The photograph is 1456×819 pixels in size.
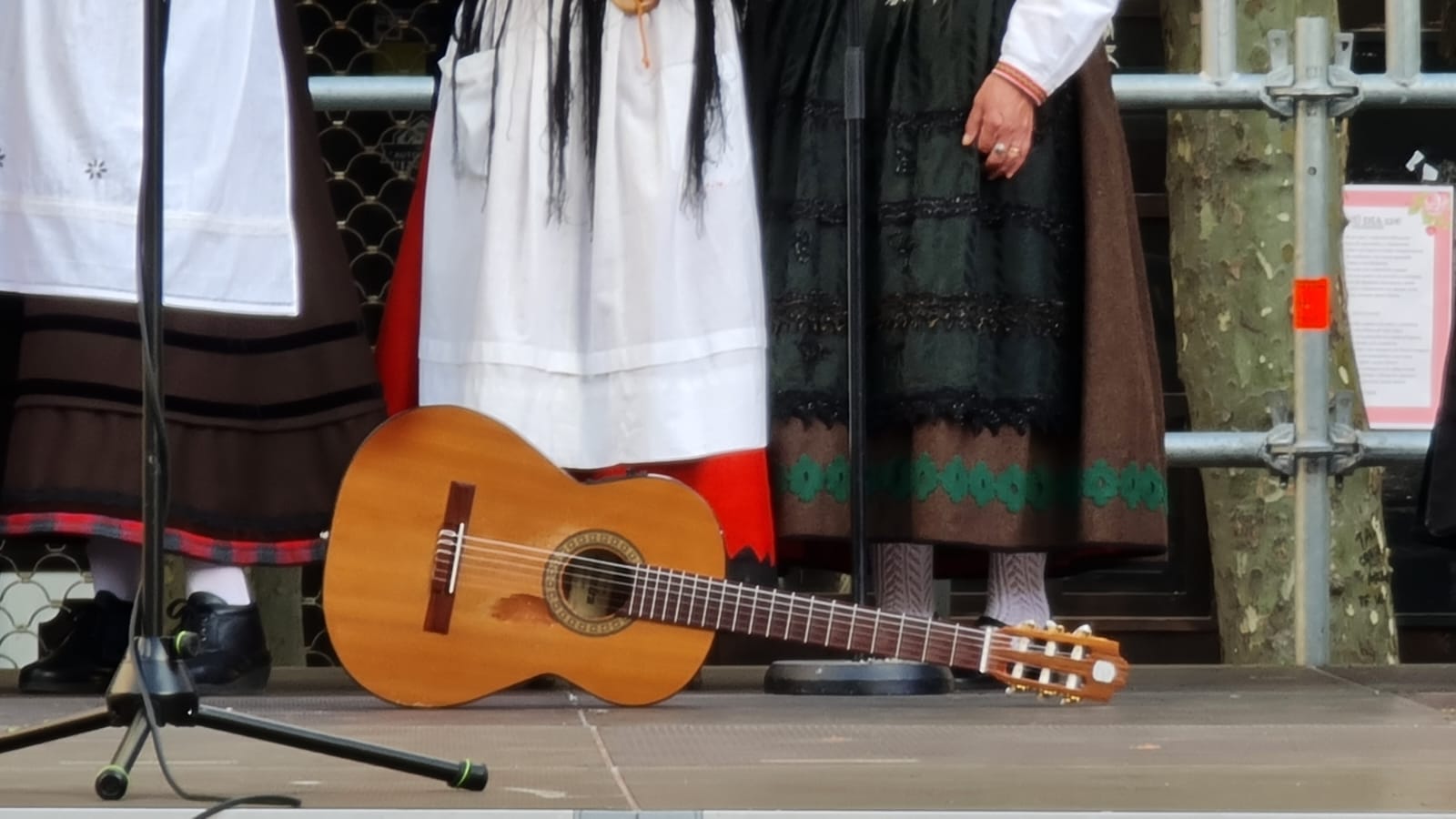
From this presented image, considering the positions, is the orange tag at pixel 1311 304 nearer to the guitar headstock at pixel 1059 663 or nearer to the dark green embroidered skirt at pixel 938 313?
the dark green embroidered skirt at pixel 938 313

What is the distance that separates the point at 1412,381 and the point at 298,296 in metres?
2.71

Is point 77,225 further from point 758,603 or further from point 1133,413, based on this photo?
point 1133,413

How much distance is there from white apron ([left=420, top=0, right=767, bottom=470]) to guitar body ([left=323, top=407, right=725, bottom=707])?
19cm

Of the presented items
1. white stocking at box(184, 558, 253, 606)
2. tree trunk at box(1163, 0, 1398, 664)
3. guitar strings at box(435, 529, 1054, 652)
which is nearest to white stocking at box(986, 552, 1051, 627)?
guitar strings at box(435, 529, 1054, 652)

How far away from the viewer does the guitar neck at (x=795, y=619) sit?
3158 mm

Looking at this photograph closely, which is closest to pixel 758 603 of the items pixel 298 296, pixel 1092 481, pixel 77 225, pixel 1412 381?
pixel 1092 481

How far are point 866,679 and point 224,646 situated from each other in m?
0.87

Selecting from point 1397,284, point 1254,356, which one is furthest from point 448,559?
point 1397,284

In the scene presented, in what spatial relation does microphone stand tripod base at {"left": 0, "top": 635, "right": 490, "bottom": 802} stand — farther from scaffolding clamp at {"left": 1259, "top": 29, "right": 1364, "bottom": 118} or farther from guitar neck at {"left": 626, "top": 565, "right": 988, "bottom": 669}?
scaffolding clamp at {"left": 1259, "top": 29, "right": 1364, "bottom": 118}

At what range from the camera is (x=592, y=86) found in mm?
3418

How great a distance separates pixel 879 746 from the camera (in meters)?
2.64

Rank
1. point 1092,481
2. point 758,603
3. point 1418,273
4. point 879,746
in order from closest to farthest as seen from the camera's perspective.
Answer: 1. point 879,746
2. point 758,603
3. point 1092,481
4. point 1418,273

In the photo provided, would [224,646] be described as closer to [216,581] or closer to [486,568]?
[216,581]

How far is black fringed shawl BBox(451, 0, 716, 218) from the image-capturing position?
3.38 m
